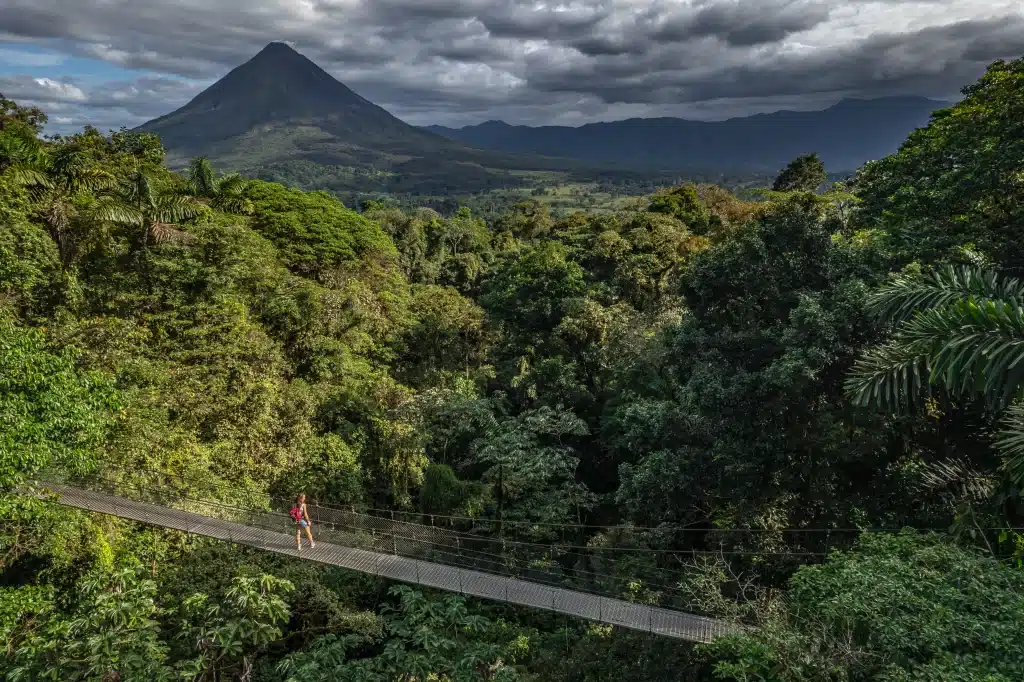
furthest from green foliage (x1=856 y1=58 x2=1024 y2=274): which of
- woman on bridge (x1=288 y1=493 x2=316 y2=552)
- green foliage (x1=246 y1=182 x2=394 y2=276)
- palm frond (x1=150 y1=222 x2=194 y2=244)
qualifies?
green foliage (x1=246 y1=182 x2=394 y2=276)

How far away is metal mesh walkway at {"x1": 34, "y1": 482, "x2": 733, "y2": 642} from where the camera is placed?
880 centimetres

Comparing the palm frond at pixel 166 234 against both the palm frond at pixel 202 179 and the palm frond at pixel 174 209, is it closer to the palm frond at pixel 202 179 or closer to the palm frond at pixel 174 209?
the palm frond at pixel 174 209

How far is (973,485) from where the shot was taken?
762 centimetres

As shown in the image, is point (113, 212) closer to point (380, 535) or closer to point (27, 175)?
point (27, 175)

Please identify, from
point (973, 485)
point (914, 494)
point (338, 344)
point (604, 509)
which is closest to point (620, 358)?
point (604, 509)

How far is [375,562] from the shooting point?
31.8 ft

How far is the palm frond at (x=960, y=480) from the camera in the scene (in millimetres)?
7621

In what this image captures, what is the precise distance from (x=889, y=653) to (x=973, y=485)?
3873 mm

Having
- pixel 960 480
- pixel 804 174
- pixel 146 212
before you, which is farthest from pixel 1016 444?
pixel 804 174

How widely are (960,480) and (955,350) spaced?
2.72m

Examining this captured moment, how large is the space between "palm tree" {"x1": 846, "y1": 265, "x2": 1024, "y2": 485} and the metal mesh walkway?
411 centimetres

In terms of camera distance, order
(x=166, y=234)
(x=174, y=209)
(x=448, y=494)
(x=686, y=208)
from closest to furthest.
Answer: (x=166, y=234), (x=174, y=209), (x=448, y=494), (x=686, y=208)

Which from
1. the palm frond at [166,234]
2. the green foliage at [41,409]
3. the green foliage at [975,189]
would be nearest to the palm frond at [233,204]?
the palm frond at [166,234]

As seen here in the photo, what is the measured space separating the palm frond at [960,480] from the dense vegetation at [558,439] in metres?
0.07
